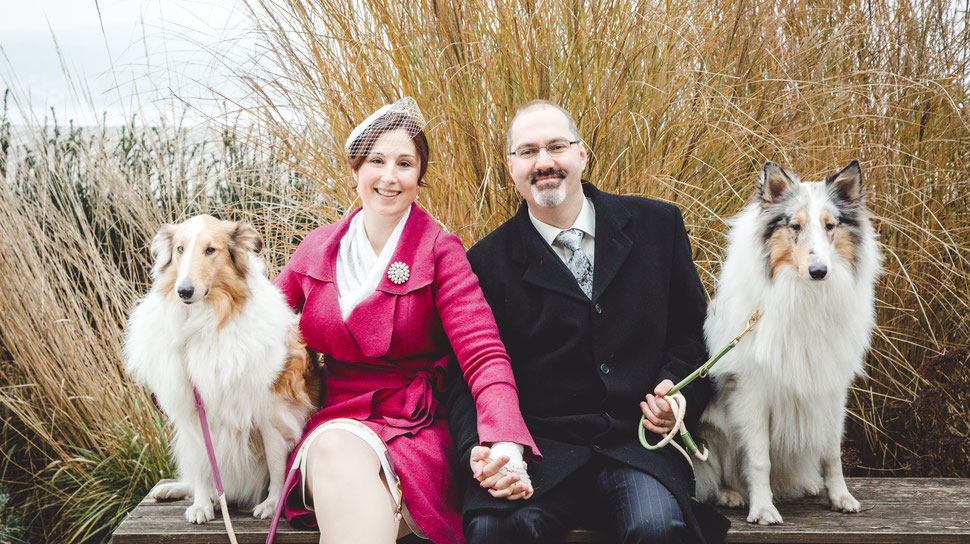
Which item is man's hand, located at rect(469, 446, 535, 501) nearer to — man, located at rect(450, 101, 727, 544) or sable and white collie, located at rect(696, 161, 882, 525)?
man, located at rect(450, 101, 727, 544)

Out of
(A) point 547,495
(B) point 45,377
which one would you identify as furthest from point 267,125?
(A) point 547,495

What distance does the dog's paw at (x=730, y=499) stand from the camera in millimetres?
2541

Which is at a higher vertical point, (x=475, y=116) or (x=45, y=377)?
(x=475, y=116)

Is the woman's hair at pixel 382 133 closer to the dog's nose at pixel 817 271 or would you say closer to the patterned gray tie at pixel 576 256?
the patterned gray tie at pixel 576 256

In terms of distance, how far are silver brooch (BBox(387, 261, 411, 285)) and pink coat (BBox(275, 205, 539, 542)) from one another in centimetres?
1

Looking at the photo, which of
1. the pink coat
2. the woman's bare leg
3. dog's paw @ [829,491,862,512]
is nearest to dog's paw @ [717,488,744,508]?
dog's paw @ [829,491,862,512]

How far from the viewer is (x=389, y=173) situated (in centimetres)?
244

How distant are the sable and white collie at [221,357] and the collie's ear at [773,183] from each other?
1.59 metres

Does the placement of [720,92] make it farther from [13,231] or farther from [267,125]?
[13,231]

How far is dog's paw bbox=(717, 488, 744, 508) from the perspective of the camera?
2.54m

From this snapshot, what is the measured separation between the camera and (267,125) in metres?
3.77

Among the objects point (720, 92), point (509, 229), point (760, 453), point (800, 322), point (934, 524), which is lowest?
point (934, 524)

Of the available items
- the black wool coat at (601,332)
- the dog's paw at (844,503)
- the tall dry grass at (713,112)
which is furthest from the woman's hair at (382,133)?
the dog's paw at (844,503)

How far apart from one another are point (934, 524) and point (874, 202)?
5.28 feet
